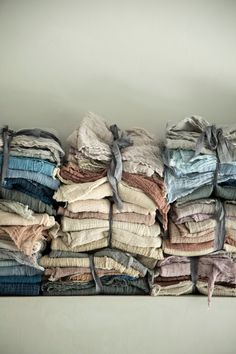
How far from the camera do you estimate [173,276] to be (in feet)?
3.81

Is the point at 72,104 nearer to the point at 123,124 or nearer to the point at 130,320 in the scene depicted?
the point at 123,124

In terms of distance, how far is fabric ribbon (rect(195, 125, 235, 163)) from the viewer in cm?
109

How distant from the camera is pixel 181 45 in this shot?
4.45 feet

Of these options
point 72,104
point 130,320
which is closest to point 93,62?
point 72,104

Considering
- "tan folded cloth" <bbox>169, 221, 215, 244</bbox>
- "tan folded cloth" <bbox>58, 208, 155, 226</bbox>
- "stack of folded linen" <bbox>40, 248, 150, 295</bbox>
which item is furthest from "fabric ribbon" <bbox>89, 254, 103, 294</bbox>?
"tan folded cloth" <bbox>169, 221, 215, 244</bbox>

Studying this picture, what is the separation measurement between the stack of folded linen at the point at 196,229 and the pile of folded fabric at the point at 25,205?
342 millimetres

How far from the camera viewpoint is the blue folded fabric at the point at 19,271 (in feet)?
3.67

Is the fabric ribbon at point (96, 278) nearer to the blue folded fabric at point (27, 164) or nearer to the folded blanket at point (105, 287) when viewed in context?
the folded blanket at point (105, 287)

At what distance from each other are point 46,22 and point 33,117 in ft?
1.06

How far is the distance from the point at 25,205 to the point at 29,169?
99 mm

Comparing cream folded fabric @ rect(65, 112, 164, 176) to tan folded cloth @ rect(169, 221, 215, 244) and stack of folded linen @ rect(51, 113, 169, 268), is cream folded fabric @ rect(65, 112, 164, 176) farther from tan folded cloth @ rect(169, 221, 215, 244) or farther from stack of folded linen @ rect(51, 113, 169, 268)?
tan folded cloth @ rect(169, 221, 215, 244)

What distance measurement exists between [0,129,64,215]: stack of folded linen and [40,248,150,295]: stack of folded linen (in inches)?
5.7

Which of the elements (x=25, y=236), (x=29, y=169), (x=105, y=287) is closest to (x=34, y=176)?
(x=29, y=169)

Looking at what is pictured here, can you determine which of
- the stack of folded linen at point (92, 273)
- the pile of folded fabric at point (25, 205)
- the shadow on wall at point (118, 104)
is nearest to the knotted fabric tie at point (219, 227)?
the stack of folded linen at point (92, 273)
